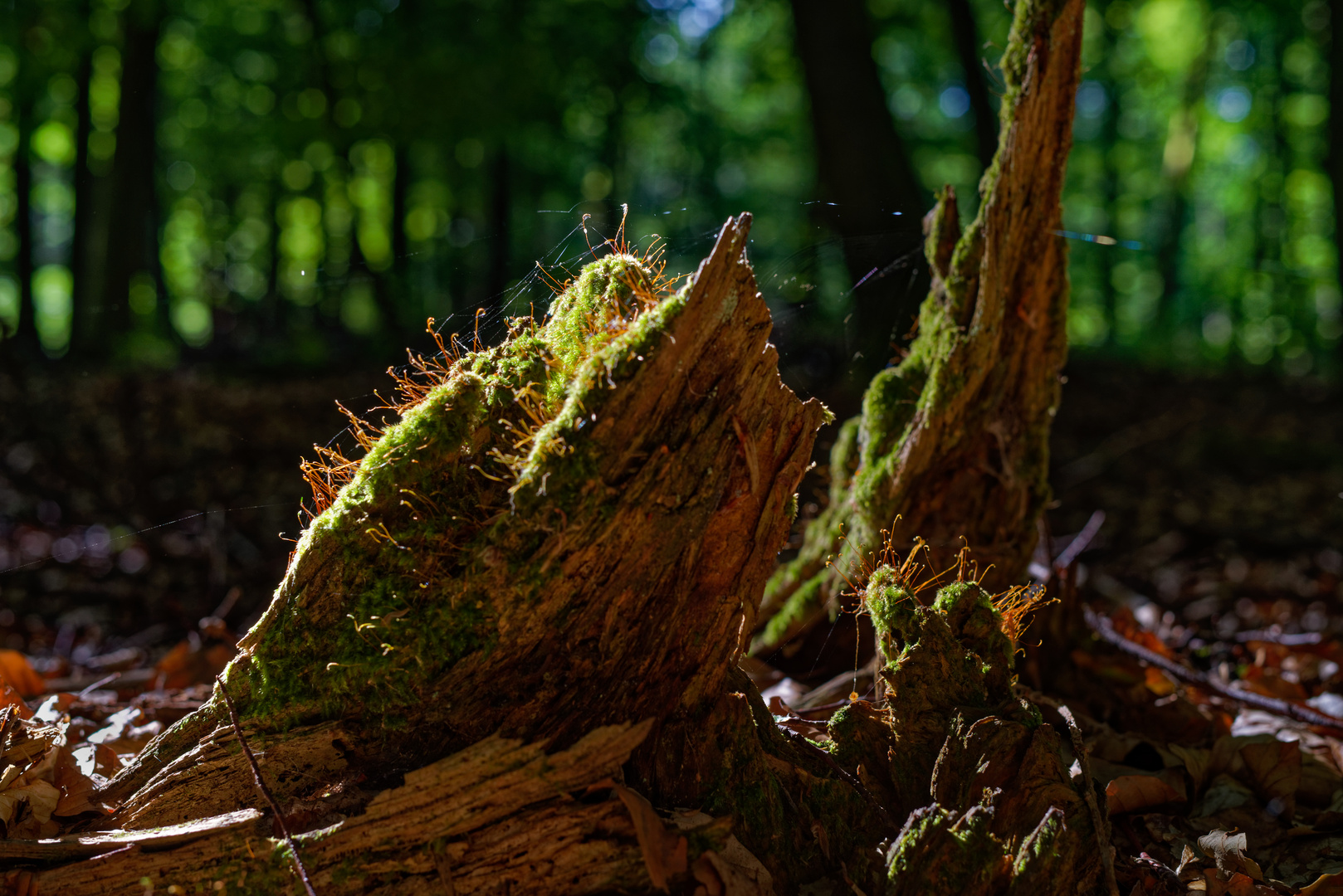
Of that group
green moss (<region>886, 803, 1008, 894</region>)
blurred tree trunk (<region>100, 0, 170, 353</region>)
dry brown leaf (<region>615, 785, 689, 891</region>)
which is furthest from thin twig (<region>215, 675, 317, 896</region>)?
blurred tree trunk (<region>100, 0, 170, 353</region>)

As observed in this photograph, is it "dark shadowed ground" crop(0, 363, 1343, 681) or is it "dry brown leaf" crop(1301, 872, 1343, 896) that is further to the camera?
"dark shadowed ground" crop(0, 363, 1343, 681)

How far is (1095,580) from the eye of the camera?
5051 millimetres

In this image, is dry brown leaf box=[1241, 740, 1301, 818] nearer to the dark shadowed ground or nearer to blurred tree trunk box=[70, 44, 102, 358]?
the dark shadowed ground

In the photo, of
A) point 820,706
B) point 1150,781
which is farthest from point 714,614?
point 1150,781

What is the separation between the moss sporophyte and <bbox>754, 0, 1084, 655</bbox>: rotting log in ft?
3.80

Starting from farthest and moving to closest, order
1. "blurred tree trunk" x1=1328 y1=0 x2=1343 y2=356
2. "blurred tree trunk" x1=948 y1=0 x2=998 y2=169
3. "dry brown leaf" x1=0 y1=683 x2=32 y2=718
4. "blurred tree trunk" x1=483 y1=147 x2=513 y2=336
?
"blurred tree trunk" x1=483 y1=147 x2=513 y2=336
"blurred tree trunk" x1=948 y1=0 x2=998 y2=169
"blurred tree trunk" x1=1328 y1=0 x2=1343 y2=356
"dry brown leaf" x1=0 y1=683 x2=32 y2=718

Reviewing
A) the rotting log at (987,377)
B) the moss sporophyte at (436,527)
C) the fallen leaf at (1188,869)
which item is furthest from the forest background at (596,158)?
the fallen leaf at (1188,869)

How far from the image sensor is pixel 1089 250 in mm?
21797

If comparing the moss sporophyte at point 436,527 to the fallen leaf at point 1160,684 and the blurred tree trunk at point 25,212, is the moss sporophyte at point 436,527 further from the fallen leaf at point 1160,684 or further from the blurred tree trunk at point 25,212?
the blurred tree trunk at point 25,212

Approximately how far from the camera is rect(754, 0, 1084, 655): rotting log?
8.17 ft

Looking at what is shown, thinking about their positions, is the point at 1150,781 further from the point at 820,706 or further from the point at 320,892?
the point at 320,892

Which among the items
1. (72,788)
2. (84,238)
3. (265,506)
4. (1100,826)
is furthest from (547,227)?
(84,238)

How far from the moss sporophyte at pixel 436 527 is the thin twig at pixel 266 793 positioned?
3 centimetres

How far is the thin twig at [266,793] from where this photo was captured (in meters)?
1.45
